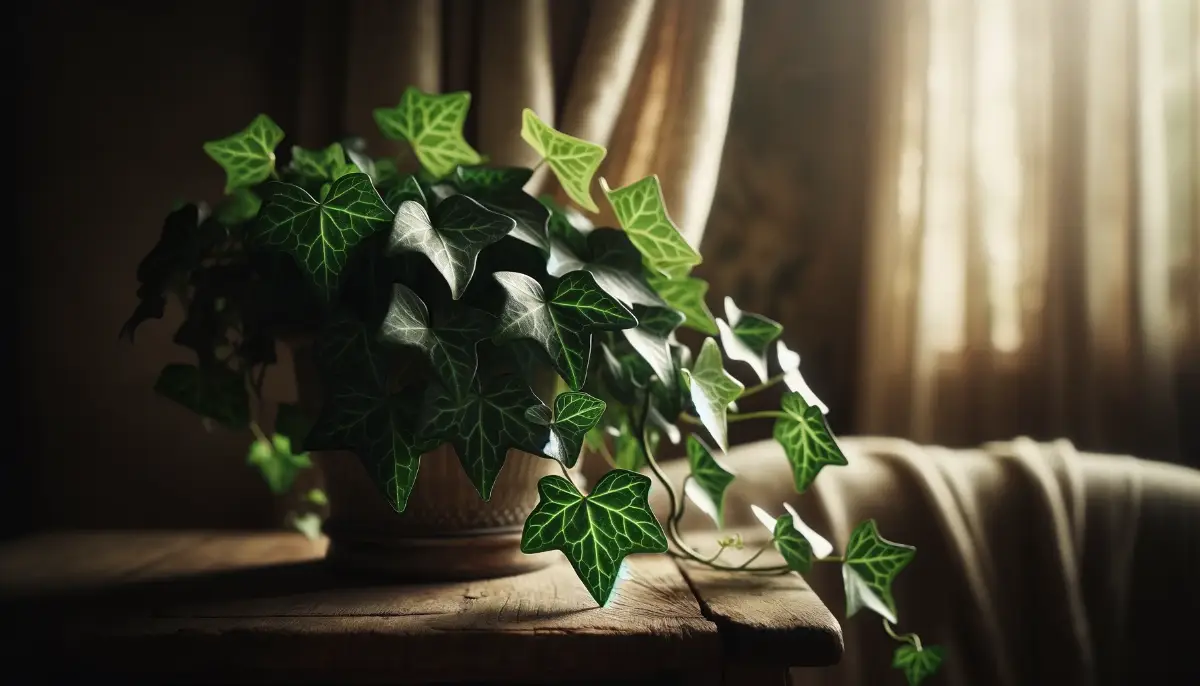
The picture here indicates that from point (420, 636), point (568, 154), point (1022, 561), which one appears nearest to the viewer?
point (420, 636)

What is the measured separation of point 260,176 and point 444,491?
354 mm

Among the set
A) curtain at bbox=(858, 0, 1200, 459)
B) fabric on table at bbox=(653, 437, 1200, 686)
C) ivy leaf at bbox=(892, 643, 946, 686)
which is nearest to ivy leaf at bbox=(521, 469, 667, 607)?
ivy leaf at bbox=(892, 643, 946, 686)

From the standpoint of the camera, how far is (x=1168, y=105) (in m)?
1.25

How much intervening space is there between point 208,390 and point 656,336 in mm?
458

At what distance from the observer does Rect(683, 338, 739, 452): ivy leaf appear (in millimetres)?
702

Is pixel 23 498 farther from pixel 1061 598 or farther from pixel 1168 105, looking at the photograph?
pixel 1168 105

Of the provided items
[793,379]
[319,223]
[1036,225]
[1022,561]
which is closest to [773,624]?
[793,379]

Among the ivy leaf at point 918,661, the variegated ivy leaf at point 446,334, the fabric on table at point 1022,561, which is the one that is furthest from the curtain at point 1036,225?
the variegated ivy leaf at point 446,334

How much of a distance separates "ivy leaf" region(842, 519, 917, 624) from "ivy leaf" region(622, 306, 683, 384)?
0.24 metres

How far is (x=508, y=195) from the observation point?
0.74 meters

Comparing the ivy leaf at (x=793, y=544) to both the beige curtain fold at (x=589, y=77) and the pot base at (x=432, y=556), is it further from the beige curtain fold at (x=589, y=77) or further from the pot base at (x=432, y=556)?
the beige curtain fold at (x=589, y=77)

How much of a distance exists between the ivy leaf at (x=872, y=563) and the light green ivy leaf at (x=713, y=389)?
16 cm

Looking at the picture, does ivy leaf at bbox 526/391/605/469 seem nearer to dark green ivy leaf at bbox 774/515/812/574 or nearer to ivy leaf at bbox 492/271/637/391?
ivy leaf at bbox 492/271/637/391

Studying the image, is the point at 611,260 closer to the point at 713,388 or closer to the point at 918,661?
the point at 713,388
